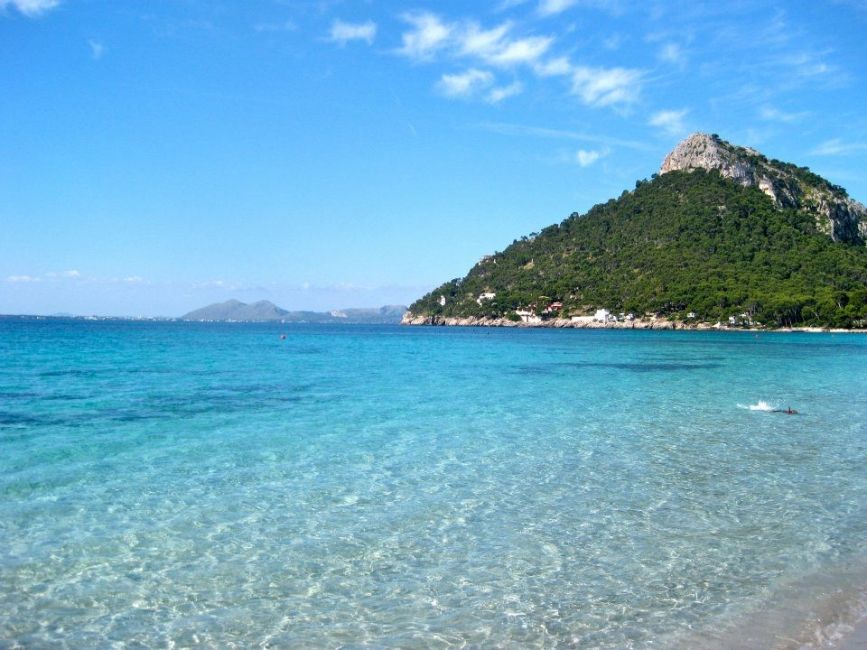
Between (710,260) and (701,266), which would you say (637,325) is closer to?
(701,266)

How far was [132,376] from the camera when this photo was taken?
101 feet

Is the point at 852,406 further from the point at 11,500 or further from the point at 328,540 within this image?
the point at 11,500

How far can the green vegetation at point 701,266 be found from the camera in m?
126

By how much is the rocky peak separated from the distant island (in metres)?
0.39

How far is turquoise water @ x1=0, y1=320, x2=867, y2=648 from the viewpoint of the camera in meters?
6.52

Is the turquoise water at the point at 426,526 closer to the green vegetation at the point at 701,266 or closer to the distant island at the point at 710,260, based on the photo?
the distant island at the point at 710,260

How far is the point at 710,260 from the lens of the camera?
151875 mm

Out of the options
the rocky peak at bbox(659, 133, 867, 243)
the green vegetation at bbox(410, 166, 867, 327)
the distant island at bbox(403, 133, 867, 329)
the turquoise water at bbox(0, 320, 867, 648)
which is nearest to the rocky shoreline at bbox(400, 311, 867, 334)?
the distant island at bbox(403, 133, 867, 329)

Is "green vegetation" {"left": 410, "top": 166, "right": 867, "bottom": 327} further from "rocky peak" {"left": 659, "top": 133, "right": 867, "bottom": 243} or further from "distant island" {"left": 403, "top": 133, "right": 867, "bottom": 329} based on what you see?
"rocky peak" {"left": 659, "top": 133, "right": 867, "bottom": 243}

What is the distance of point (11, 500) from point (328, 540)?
5425mm

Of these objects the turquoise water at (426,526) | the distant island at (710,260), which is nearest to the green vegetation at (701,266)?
the distant island at (710,260)

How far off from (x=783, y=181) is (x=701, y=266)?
50.5 metres

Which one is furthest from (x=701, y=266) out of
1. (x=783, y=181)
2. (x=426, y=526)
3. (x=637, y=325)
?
(x=426, y=526)

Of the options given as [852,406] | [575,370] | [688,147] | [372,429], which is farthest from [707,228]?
[372,429]
